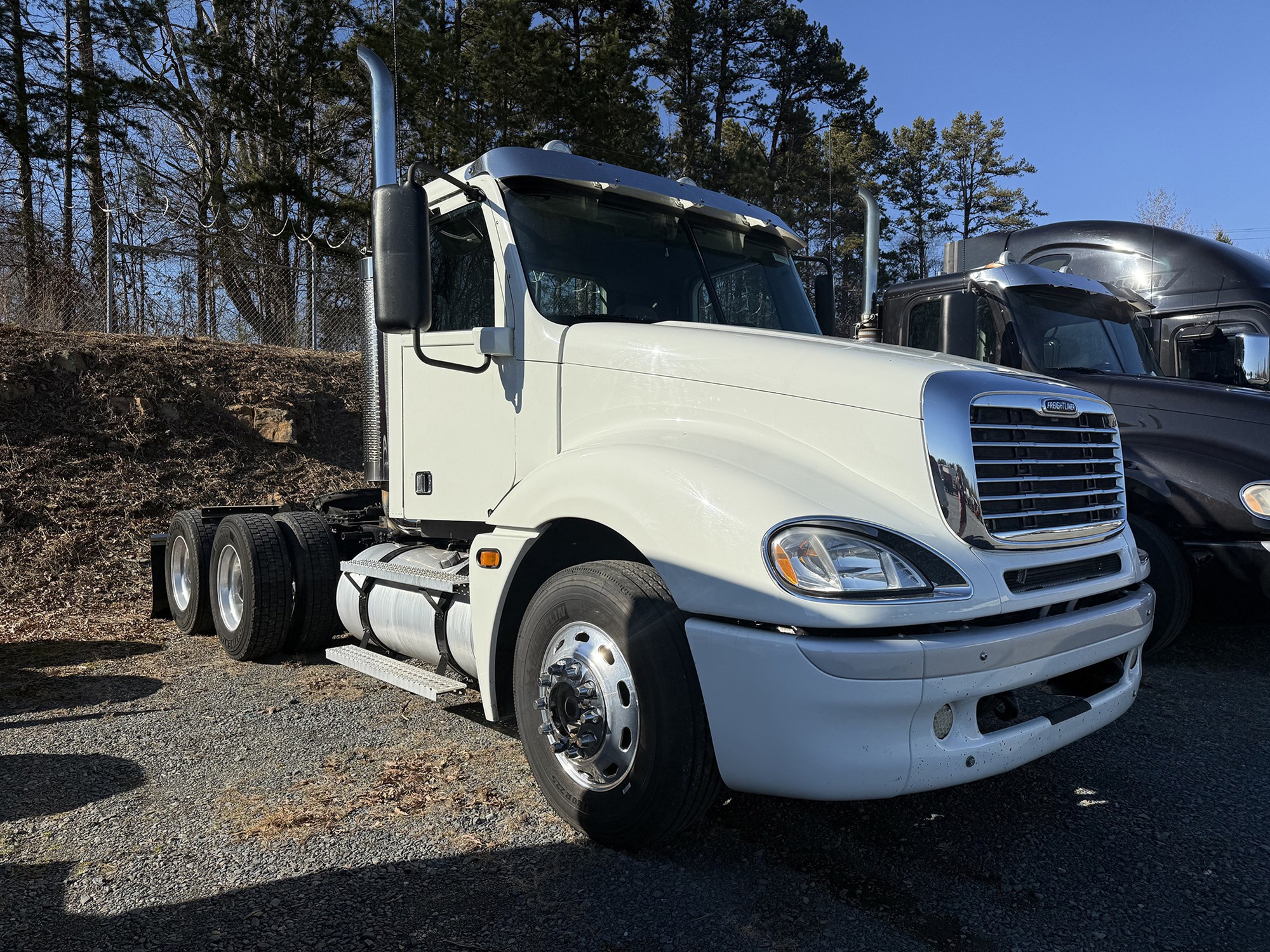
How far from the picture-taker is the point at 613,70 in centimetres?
1991

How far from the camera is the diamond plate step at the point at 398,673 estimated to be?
4.00m

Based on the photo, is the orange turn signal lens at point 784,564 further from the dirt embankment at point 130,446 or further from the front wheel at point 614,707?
the dirt embankment at point 130,446

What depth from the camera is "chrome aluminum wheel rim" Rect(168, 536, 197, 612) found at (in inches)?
249

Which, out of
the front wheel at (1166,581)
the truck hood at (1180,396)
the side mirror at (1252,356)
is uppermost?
the side mirror at (1252,356)

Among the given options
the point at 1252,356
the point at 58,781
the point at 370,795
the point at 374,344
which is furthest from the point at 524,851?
the point at 1252,356

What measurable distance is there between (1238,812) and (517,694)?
2775mm

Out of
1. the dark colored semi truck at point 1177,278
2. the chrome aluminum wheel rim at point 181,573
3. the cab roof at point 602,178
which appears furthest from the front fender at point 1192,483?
the chrome aluminum wheel rim at point 181,573

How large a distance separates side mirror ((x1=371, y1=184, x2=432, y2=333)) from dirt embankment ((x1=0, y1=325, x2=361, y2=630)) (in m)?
4.72

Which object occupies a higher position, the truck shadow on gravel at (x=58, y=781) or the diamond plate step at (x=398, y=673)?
the diamond plate step at (x=398, y=673)

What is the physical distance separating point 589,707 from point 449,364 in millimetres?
1744

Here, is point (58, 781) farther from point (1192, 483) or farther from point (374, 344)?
point (1192, 483)

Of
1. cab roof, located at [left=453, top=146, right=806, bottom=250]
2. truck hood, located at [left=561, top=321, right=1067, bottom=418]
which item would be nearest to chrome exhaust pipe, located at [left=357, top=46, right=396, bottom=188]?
cab roof, located at [left=453, top=146, right=806, bottom=250]

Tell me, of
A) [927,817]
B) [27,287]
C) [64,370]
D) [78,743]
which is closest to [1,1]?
[27,287]

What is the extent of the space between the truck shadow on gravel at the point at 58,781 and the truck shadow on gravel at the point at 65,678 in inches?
28.3
